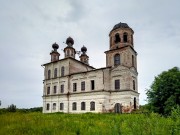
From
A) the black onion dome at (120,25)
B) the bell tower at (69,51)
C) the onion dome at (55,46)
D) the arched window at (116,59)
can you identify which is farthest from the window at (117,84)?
the onion dome at (55,46)

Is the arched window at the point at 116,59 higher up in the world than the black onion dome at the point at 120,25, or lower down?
lower down

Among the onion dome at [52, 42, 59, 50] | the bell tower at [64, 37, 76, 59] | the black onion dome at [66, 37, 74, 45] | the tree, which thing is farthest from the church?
the tree

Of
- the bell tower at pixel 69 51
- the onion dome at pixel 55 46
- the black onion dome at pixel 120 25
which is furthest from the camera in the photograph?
the onion dome at pixel 55 46

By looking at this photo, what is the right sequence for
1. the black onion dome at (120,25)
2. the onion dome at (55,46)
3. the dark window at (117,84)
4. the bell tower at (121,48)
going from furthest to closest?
A: the onion dome at (55,46)
the black onion dome at (120,25)
the bell tower at (121,48)
the dark window at (117,84)

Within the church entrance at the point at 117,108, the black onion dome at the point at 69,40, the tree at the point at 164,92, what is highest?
the black onion dome at the point at 69,40

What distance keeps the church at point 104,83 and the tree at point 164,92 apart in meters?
11.3

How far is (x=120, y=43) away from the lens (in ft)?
96.8

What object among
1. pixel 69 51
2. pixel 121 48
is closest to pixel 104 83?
pixel 121 48

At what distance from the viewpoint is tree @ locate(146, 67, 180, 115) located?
572 inches

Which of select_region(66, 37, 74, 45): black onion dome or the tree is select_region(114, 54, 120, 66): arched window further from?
the tree

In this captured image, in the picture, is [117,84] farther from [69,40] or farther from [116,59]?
[69,40]

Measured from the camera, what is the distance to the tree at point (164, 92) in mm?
14519

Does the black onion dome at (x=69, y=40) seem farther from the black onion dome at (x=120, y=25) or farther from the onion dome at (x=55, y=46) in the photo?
the black onion dome at (x=120, y=25)

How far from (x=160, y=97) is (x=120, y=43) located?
15.7m
